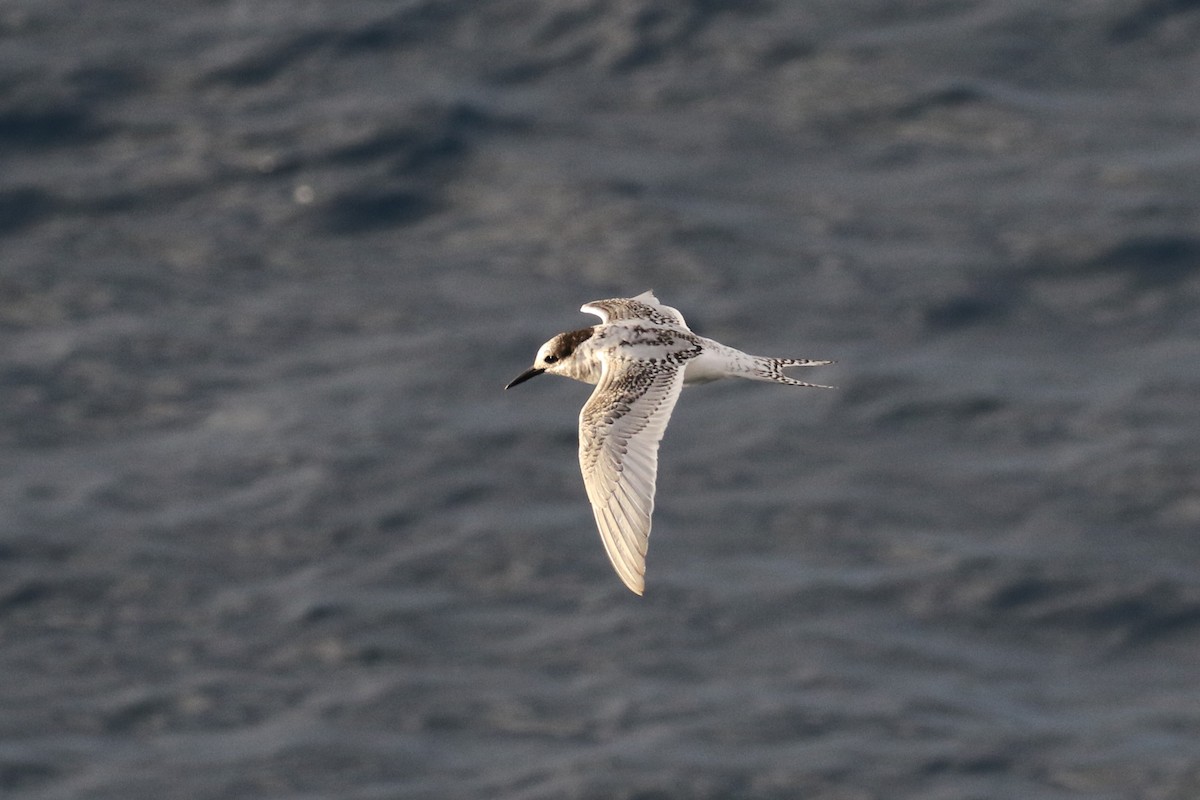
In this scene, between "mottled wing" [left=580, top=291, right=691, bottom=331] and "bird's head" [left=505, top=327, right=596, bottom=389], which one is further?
"mottled wing" [left=580, top=291, right=691, bottom=331]

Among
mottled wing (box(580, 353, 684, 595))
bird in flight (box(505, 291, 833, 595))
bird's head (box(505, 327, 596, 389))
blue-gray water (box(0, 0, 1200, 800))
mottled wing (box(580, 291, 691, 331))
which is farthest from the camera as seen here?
blue-gray water (box(0, 0, 1200, 800))

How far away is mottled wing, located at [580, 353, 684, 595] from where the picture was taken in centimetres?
1612

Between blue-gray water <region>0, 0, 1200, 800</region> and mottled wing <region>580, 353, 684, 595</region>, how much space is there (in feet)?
100

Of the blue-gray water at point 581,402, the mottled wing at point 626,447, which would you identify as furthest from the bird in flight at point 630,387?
the blue-gray water at point 581,402

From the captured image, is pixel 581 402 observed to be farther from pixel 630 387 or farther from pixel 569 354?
pixel 630 387

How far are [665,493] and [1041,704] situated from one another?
10.5 meters

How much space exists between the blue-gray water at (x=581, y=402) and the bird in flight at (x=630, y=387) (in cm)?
2952

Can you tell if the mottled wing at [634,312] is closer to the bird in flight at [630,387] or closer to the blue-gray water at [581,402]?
the bird in flight at [630,387]

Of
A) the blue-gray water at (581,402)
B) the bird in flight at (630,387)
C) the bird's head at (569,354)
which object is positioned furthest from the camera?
the blue-gray water at (581,402)

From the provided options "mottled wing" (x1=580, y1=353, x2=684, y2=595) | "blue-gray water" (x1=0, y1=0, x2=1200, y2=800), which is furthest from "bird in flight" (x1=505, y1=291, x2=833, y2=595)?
"blue-gray water" (x1=0, y1=0, x2=1200, y2=800)

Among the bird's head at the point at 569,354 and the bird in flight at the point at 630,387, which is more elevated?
the bird's head at the point at 569,354

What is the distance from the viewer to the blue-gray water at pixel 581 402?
49625mm

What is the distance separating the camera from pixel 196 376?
182 ft

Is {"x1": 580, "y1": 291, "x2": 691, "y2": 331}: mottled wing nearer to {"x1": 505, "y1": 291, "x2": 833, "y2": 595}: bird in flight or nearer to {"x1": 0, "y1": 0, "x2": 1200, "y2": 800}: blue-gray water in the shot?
{"x1": 505, "y1": 291, "x2": 833, "y2": 595}: bird in flight
